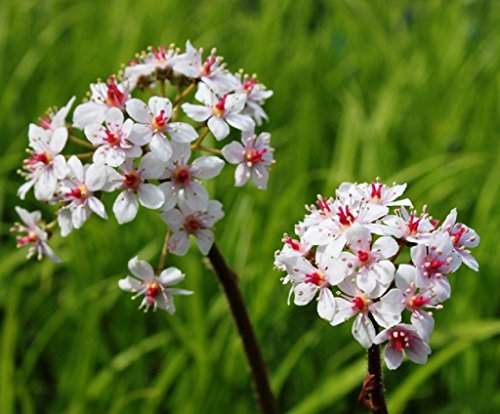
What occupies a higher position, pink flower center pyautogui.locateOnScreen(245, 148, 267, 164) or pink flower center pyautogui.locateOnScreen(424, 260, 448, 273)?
pink flower center pyautogui.locateOnScreen(245, 148, 267, 164)

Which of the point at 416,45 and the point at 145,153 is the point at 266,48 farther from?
the point at 145,153

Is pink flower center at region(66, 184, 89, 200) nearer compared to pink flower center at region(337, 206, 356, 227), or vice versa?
pink flower center at region(337, 206, 356, 227)

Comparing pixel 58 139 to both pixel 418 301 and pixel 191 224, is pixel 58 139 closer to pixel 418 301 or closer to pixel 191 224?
pixel 191 224

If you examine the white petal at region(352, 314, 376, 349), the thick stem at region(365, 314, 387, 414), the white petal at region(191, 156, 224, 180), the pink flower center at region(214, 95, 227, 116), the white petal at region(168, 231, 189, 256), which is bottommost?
the thick stem at region(365, 314, 387, 414)

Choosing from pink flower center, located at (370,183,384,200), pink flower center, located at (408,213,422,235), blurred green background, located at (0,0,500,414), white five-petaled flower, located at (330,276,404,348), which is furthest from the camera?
blurred green background, located at (0,0,500,414)

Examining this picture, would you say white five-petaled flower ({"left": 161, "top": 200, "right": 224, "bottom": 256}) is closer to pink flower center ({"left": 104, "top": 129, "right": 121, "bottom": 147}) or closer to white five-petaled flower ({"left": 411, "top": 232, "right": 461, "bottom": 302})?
pink flower center ({"left": 104, "top": 129, "right": 121, "bottom": 147})

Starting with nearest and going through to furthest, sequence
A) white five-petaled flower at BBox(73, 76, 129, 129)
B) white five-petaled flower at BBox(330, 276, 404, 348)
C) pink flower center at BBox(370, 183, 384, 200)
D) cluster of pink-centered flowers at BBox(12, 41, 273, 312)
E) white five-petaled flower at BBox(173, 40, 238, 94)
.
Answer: white five-petaled flower at BBox(330, 276, 404, 348) < pink flower center at BBox(370, 183, 384, 200) < cluster of pink-centered flowers at BBox(12, 41, 273, 312) < white five-petaled flower at BBox(73, 76, 129, 129) < white five-petaled flower at BBox(173, 40, 238, 94)

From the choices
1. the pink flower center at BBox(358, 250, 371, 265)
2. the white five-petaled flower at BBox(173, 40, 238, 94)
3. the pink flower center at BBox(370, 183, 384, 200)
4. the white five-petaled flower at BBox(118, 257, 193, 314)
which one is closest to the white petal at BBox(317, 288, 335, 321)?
the pink flower center at BBox(358, 250, 371, 265)

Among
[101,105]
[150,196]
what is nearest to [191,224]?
[150,196]

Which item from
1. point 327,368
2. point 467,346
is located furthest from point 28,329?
point 467,346

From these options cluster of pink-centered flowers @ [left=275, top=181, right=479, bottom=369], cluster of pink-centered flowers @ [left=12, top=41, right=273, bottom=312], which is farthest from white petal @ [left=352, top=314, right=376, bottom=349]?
cluster of pink-centered flowers @ [left=12, top=41, right=273, bottom=312]

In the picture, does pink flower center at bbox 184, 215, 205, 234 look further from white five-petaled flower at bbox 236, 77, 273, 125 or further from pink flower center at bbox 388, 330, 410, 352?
pink flower center at bbox 388, 330, 410, 352
